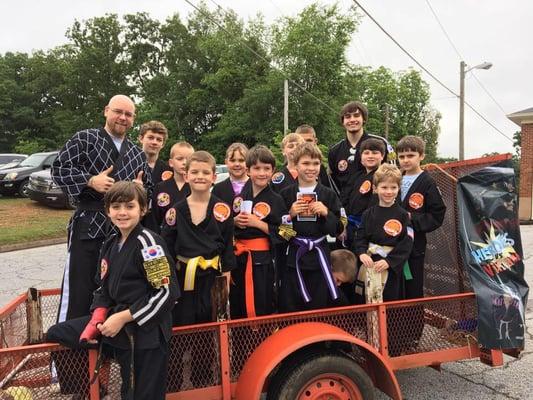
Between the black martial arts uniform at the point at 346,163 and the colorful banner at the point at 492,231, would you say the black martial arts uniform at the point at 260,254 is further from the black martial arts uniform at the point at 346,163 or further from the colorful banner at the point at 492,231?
the colorful banner at the point at 492,231

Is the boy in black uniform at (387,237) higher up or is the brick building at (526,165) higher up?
the brick building at (526,165)

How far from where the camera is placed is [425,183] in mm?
3758

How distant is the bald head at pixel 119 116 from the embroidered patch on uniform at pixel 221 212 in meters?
0.97

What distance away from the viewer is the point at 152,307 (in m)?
2.43

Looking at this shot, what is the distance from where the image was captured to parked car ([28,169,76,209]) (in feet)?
48.3

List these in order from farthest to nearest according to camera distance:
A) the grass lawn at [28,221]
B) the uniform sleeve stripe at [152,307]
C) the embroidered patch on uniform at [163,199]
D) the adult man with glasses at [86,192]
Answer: the grass lawn at [28,221] → the embroidered patch on uniform at [163,199] → the adult man with glasses at [86,192] → the uniform sleeve stripe at [152,307]

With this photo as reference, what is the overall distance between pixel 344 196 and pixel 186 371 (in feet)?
7.19

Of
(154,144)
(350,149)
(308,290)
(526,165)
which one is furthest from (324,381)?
(526,165)

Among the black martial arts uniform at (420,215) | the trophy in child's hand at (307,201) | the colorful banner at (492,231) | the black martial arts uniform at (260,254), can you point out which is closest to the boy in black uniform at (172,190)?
the black martial arts uniform at (260,254)

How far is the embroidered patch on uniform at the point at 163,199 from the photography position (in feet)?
12.4

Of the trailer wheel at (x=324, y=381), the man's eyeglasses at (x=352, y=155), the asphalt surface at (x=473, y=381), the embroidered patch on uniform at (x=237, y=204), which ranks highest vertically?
the man's eyeglasses at (x=352, y=155)

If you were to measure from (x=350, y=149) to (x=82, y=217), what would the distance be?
2451 millimetres

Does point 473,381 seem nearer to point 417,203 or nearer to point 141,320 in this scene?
point 417,203

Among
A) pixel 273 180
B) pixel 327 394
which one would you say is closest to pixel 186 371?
pixel 327 394
